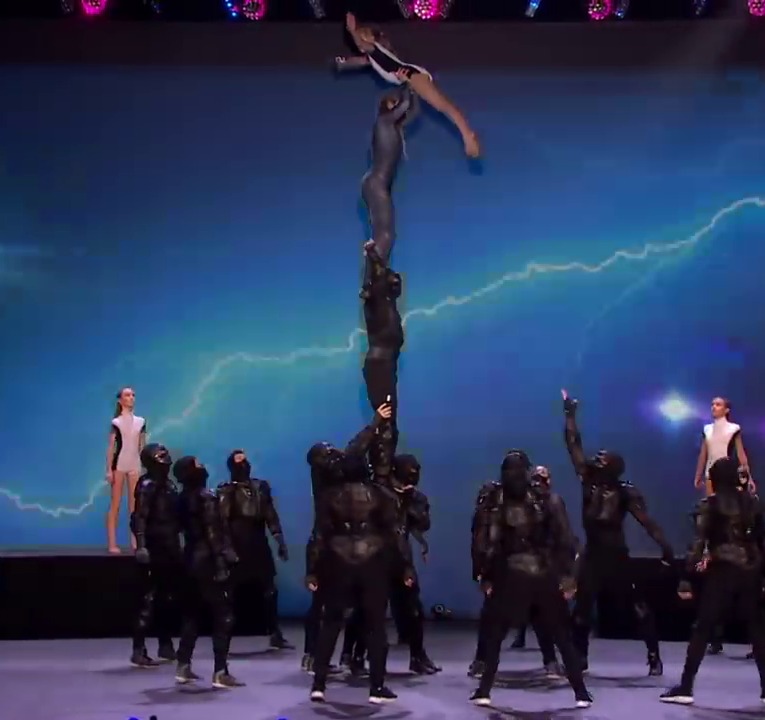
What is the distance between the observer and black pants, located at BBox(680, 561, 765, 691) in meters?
6.56

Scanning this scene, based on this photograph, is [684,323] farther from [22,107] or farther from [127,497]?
[22,107]

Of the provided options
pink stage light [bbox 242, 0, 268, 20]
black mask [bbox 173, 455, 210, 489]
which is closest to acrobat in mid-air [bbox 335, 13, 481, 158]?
pink stage light [bbox 242, 0, 268, 20]

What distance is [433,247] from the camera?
38.1 ft

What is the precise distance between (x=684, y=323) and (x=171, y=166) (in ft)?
17.5

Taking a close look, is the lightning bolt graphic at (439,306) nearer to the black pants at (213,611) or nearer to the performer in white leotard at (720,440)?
the performer in white leotard at (720,440)

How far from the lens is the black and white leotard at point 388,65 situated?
453 inches

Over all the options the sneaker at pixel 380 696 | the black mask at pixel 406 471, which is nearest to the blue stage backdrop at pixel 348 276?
the black mask at pixel 406 471

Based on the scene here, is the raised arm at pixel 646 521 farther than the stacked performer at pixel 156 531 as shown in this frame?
No

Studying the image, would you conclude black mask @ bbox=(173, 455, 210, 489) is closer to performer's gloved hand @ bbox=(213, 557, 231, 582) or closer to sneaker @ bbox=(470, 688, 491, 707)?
performer's gloved hand @ bbox=(213, 557, 231, 582)

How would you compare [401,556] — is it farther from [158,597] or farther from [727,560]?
[727,560]

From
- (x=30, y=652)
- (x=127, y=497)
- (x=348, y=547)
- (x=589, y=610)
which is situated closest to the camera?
(x=348, y=547)

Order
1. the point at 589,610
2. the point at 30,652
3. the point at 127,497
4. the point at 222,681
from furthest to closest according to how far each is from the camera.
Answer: the point at 127,497, the point at 30,652, the point at 589,610, the point at 222,681

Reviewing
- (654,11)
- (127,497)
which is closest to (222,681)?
(127,497)

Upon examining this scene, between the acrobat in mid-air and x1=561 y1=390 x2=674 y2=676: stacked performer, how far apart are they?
4552 millimetres
